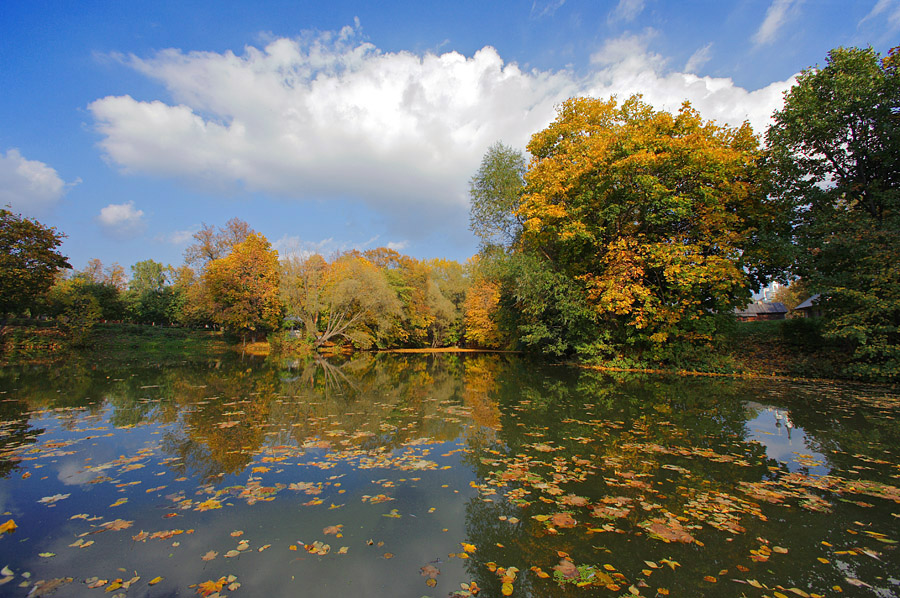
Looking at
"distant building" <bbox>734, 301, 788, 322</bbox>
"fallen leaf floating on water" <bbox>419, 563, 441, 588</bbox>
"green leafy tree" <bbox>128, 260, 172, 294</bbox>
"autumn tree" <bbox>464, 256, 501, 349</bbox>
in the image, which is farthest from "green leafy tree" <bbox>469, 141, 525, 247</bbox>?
"green leafy tree" <bbox>128, 260, 172, 294</bbox>

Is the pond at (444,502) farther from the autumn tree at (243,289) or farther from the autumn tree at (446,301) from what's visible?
the autumn tree at (446,301)

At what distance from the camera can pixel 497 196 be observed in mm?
28234

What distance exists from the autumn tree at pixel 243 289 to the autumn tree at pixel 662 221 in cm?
2862

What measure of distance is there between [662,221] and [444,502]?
1687 centimetres

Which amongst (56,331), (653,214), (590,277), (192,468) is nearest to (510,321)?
(590,277)

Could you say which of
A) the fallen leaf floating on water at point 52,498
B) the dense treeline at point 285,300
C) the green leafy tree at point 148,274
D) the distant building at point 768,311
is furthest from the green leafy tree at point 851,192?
the green leafy tree at point 148,274

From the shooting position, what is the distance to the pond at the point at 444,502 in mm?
3084

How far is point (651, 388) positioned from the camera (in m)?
13.6

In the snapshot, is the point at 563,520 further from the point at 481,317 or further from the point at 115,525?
the point at 481,317

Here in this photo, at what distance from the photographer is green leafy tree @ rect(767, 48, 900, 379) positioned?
13594 mm

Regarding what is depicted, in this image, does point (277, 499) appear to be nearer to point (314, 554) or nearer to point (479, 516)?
point (314, 554)

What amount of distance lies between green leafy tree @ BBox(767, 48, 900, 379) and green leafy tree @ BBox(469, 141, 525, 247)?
14643 mm

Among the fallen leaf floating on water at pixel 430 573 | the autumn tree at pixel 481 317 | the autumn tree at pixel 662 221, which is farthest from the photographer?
the autumn tree at pixel 481 317

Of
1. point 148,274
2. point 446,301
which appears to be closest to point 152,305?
point 148,274
